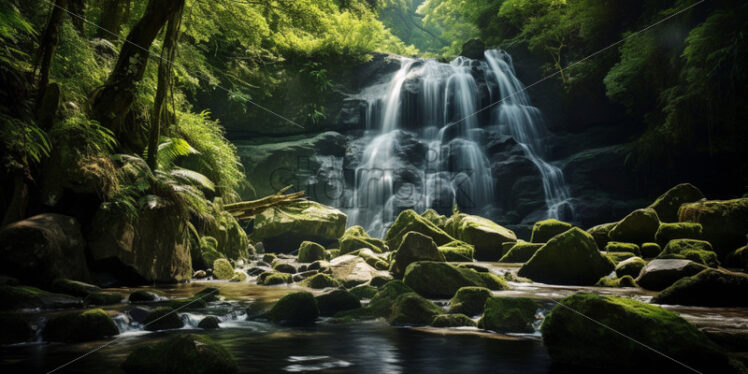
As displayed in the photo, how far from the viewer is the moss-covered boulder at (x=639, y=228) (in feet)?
34.2

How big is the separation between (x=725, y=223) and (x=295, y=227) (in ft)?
37.5

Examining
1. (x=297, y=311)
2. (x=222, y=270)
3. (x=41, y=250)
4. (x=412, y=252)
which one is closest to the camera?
(x=297, y=311)

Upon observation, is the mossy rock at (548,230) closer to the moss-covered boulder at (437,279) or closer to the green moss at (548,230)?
the green moss at (548,230)

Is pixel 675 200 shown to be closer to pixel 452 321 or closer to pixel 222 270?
pixel 452 321

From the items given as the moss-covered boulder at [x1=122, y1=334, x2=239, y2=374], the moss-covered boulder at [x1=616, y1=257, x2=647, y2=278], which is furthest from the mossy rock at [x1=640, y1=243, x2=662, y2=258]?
the moss-covered boulder at [x1=122, y1=334, x2=239, y2=374]

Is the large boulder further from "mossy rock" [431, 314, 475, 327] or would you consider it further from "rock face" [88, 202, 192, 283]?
"rock face" [88, 202, 192, 283]

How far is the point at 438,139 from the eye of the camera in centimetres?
2083

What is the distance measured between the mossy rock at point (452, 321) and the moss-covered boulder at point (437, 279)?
5.13 feet

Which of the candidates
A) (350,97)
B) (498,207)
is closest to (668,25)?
(498,207)

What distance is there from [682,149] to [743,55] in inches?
192

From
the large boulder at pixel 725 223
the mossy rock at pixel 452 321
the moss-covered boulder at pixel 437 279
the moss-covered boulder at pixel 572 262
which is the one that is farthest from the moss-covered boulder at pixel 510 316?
the large boulder at pixel 725 223

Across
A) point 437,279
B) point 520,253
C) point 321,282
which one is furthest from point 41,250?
point 520,253

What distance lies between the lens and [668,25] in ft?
50.1

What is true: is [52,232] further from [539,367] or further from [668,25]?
[668,25]
